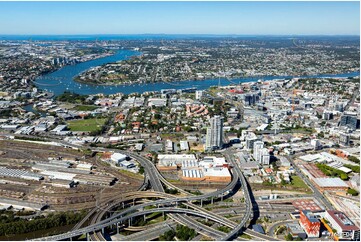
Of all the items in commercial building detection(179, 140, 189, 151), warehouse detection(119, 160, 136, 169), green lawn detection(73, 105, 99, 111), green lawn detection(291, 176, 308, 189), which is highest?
green lawn detection(73, 105, 99, 111)

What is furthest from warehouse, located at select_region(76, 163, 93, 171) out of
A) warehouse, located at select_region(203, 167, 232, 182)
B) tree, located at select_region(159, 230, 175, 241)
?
tree, located at select_region(159, 230, 175, 241)

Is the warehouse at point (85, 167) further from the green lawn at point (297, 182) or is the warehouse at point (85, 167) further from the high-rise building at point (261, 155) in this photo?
the green lawn at point (297, 182)

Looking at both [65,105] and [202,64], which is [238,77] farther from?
[65,105]

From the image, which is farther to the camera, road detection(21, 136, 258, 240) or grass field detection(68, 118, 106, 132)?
grass field detection(68, 118, 106, 132)

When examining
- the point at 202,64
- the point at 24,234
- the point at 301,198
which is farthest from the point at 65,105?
the point at 202,64

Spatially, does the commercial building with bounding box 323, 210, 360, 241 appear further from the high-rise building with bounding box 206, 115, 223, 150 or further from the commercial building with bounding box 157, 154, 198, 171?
the high-rise building with bounding box 206, 115, 223, 150

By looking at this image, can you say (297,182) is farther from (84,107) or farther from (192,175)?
(84,107)

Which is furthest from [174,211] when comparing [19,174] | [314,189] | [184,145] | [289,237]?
[19,174]

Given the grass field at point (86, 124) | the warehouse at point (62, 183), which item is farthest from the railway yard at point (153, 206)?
the grass field at point (86, 124)
